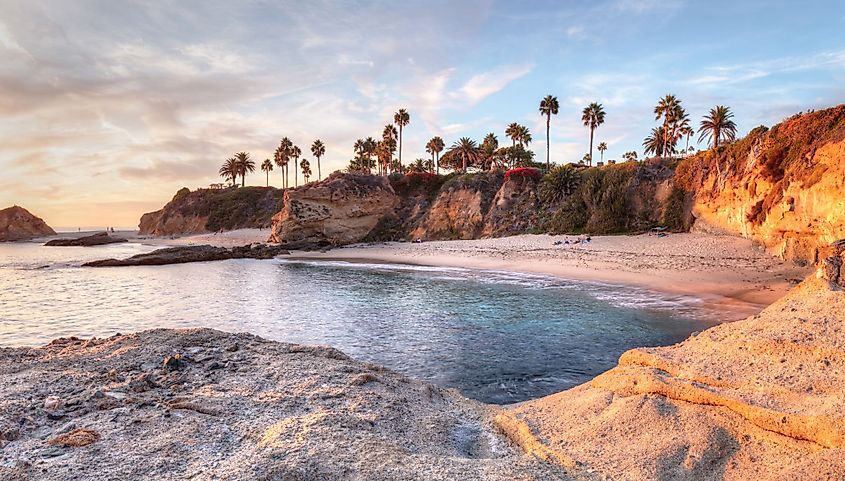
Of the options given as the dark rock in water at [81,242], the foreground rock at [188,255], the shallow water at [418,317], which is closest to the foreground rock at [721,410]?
the shallow water at [418,317]

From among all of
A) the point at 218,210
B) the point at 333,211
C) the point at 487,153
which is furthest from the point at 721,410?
the point at 218,210

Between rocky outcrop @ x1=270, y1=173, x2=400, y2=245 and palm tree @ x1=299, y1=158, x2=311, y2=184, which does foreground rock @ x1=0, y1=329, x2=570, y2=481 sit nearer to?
rocky outcrop @ x1=270, y1=173, x2=400, y2=245

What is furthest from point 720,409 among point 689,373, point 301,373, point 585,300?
point 585,300

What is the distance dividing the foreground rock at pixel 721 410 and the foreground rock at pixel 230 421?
2.06 ft

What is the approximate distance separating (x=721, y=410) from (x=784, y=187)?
78.6ft

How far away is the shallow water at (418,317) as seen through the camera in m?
9.64

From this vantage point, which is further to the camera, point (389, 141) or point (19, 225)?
point (19, 225)

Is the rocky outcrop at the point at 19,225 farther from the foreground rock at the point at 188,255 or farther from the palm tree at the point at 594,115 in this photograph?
the palm tree at the point at 594,115

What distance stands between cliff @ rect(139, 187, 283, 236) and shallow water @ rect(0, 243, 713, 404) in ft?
182

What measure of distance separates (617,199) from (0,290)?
41.8 meters

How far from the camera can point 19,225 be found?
97.8 m

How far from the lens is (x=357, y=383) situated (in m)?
6.24

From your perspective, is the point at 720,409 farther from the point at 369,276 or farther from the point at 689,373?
the point at 369,276

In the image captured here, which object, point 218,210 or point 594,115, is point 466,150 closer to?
point 594,115
